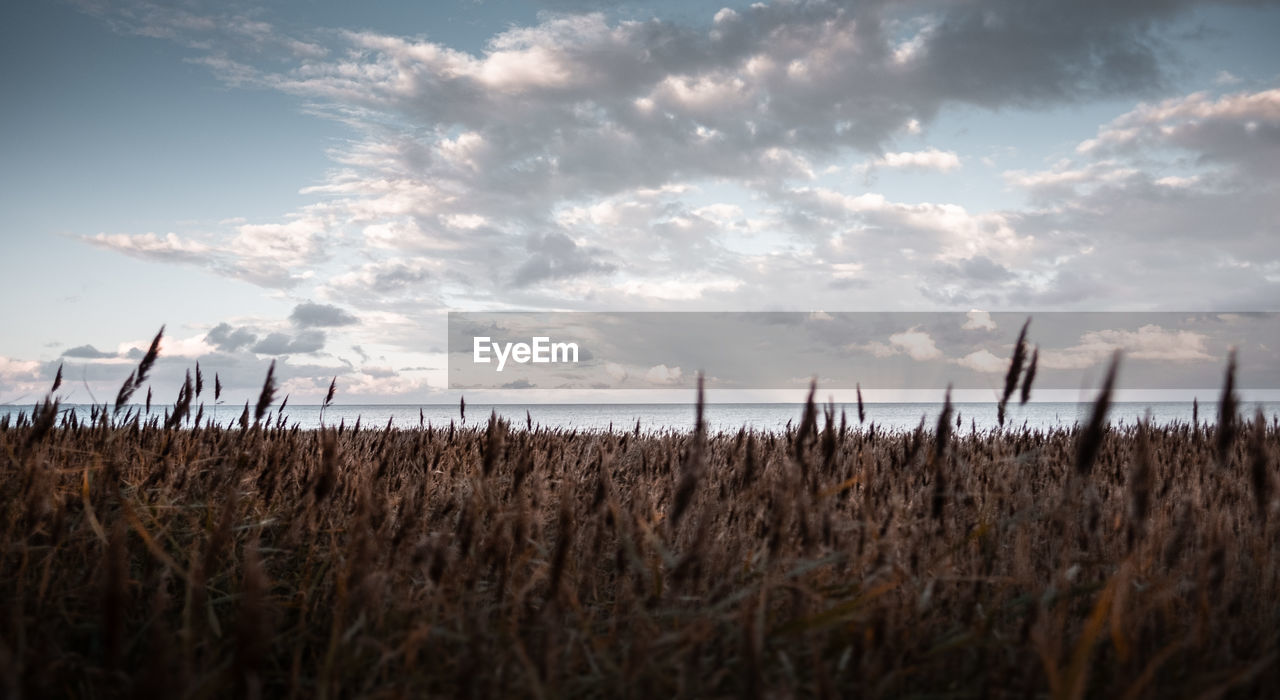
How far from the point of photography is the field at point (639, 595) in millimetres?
1686

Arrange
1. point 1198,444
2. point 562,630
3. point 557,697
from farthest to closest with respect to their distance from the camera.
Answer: point 1198,444 → point 562,630 → point 557,697

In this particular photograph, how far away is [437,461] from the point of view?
530cm

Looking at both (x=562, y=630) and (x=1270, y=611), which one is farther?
(x=1270, y=611)

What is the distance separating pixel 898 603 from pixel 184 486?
3.25 metres

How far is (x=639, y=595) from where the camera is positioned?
2.18m

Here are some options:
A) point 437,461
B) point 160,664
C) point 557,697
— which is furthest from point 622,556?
point 437,461

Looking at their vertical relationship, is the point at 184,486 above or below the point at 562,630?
above

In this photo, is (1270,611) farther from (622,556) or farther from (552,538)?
(552,538)

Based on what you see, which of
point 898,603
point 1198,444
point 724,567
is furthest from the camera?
point 1198,444

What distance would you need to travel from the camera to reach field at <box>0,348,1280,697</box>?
5.53 feet

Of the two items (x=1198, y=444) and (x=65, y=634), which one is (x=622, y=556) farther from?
(x=1198, y=444)

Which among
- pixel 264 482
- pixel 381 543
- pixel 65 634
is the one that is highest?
pixel 264 482

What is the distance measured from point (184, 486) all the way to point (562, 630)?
2.33 m

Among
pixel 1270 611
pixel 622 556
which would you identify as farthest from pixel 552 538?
pixel 1270 611
